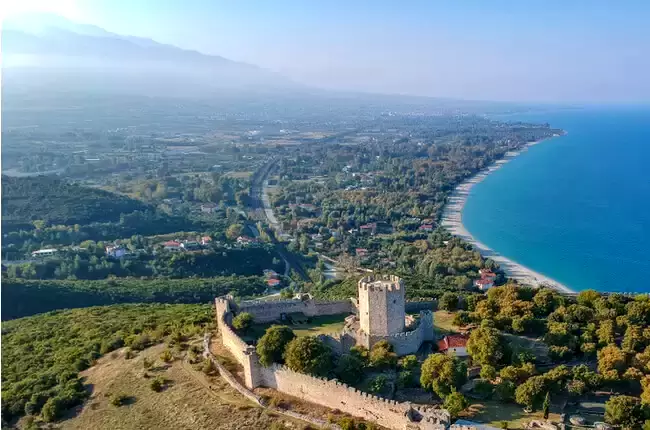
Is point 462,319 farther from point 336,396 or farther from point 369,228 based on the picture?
point 369,228

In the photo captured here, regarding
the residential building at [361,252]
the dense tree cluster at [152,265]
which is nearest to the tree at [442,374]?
the dense tree cluster at [152,265]

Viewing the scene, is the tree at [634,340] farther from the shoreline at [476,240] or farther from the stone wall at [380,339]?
the shoreline at [476,240]

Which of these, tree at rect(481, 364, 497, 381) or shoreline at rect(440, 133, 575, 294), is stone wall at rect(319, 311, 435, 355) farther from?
shoreline at rect(440, 133, 575, 294)

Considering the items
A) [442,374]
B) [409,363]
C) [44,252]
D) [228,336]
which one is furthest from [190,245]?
[442,374]

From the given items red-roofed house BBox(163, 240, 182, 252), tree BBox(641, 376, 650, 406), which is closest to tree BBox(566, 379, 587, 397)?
tree BBox(641, 376, 650, 406)

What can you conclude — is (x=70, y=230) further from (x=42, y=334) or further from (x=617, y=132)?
(x=617, y=132)

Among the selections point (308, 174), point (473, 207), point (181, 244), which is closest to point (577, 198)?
point (473, 207)

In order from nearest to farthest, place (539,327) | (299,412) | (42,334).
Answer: (299,412), (539,327), (42,334)
